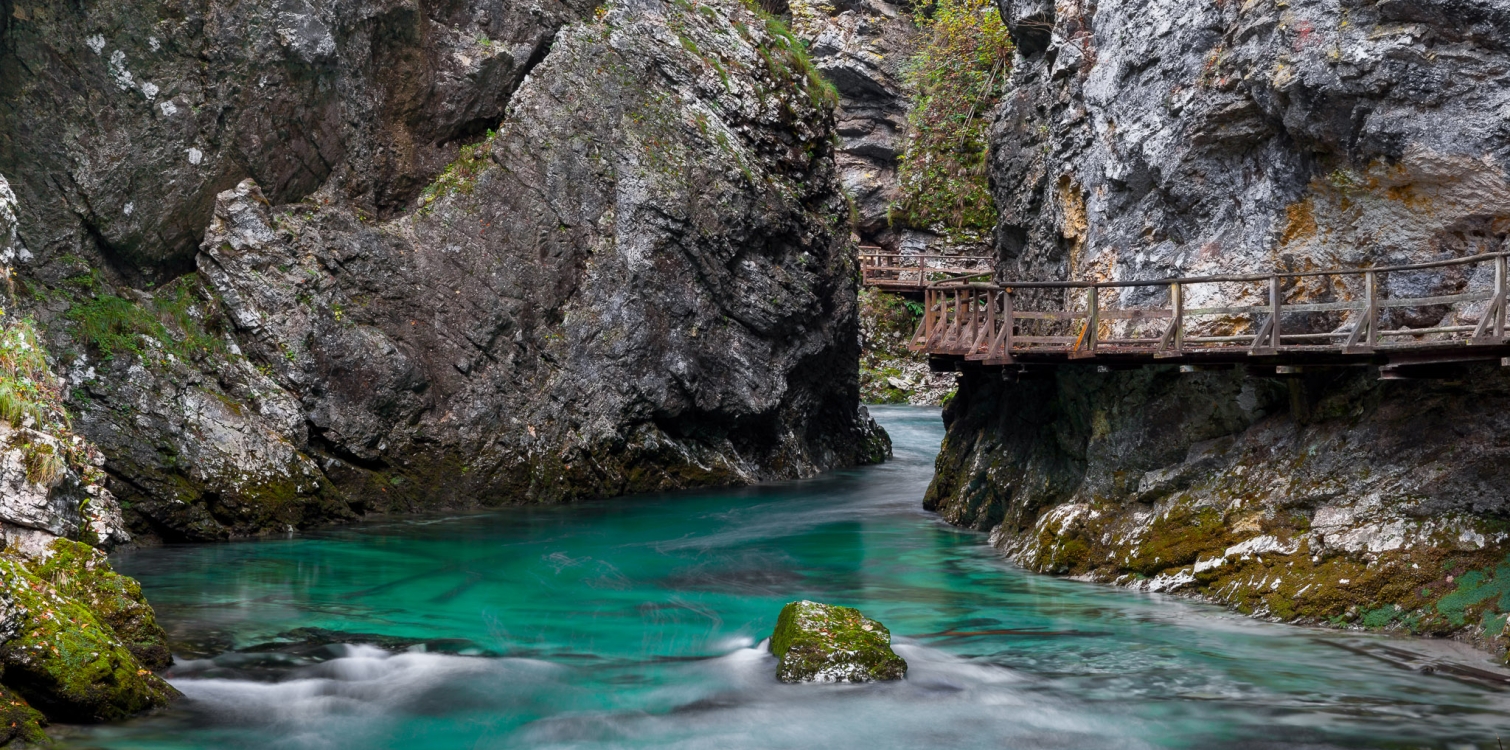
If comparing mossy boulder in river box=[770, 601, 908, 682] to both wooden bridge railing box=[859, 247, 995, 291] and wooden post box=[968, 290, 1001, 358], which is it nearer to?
wooden post box=[968, 290, 1001, 358]

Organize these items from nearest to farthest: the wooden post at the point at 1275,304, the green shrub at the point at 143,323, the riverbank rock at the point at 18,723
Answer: the riverbank rock at the point at 18,723 → the wooden post at the point at 1275,304 → the green shrub at the point at 143,323

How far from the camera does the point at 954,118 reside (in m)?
39.2

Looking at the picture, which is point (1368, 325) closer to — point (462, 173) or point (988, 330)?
point (988, 330)

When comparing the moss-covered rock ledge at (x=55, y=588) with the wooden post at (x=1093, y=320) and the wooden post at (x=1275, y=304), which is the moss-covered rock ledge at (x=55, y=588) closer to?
the wooden post at (x=1093, y=320)

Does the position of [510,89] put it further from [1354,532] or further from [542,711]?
[1354,532]

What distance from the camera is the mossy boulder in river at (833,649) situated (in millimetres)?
10195

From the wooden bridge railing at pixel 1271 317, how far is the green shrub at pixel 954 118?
69.1ft

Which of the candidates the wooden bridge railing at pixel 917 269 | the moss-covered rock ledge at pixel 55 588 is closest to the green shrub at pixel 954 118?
the wooden bridge railing at pixel 917 269

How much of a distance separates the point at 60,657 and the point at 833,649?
627cm

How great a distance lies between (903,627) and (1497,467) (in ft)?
20.4

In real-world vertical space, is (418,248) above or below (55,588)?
above

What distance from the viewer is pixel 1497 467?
433 inches

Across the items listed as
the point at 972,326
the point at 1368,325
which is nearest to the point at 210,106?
the point at 972,326

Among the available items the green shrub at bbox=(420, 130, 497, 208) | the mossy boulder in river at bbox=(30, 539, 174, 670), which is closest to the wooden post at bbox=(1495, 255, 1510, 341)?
the mossy boulder in river at bbox=(30, 539, 174, 670)
